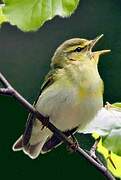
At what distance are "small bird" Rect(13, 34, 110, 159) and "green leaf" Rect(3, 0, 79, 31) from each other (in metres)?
0.44

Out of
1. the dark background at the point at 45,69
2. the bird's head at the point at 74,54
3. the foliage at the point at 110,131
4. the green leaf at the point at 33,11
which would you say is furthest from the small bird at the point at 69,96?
the dark background at the point at 45,69

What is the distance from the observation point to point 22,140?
1.55 meters

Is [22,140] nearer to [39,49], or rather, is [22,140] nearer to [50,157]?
[50,157]

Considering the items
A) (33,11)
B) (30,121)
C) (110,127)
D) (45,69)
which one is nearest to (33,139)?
(30,121)

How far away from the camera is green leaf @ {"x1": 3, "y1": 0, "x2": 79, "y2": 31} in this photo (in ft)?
3.51

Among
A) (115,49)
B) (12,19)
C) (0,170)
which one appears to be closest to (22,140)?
(12,19)

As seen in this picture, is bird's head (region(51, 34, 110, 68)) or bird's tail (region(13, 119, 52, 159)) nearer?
bird's tail (region(13, 119, 52, 159))

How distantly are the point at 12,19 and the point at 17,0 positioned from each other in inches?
1.1

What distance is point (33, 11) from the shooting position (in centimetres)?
108

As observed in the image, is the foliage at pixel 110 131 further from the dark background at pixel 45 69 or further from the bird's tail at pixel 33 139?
the dark background at pixel 45 69

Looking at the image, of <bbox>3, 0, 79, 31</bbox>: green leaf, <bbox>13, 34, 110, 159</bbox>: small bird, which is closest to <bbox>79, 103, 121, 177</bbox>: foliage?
<bbox>13, 34, 110, 159</bbox>: small bird

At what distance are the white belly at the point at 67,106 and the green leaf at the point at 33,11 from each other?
48cm

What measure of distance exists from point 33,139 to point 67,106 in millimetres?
194

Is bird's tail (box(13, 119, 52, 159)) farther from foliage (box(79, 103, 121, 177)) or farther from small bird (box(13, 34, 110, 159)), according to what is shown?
foliage (box(79, 103, 121, 177))
